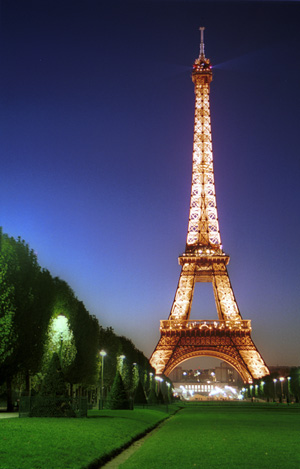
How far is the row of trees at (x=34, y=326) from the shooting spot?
3834cm

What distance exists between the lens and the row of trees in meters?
38.3

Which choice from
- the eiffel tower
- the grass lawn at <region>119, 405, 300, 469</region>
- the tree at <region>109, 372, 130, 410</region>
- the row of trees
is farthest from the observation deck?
the grass lawn at <region>119, 405, 300, 469</region>

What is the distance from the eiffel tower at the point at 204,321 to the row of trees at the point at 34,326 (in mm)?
34942

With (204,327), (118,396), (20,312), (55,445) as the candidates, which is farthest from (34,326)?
(204,327)

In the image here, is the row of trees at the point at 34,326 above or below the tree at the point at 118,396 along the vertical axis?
above

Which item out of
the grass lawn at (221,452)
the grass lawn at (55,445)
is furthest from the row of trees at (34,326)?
the grass lawn at (221,452)

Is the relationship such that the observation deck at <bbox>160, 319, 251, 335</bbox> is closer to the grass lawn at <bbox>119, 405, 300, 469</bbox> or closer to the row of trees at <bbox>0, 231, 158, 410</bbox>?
the row of trees at <bbox>0, 231, 158, 410</bbox>

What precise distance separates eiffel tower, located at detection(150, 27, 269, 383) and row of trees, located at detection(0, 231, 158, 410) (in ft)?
115

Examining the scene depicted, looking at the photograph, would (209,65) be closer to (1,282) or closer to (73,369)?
(73,369)

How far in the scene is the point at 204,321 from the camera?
106m

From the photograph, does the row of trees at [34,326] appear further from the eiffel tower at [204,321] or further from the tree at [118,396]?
the eiffel tower at [204,321]

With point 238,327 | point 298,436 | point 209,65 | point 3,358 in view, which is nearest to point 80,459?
point 298,436

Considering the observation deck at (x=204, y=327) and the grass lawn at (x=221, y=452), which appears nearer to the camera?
the grass lawn at (x=221, y=452)

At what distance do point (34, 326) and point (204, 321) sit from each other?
66109 millimetres
